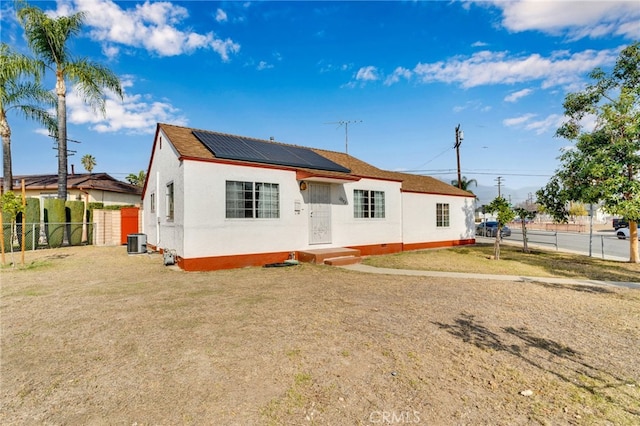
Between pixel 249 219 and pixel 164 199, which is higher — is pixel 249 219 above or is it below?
below

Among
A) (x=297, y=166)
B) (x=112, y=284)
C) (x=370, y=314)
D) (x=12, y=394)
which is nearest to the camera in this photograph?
(x=12, y=394)

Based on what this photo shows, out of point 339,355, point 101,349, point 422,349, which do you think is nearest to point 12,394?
point 101,349

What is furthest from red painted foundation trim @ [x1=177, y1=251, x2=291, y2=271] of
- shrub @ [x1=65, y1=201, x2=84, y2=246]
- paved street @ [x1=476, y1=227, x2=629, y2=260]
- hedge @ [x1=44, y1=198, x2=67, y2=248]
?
paved street @ [x1=476, y1=227, x2=629, y2=260]

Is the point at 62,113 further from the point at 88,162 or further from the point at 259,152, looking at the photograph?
the point at 88,162

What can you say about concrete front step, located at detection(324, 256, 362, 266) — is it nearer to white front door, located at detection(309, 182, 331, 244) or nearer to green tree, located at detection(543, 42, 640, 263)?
white front door, located at detection(309, 182, 331, 244)

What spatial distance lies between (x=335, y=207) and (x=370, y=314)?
8179 mm

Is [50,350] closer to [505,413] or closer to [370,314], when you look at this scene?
[370,314]

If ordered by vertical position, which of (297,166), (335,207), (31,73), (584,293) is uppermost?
(31,73)

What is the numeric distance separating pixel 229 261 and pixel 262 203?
8.40ft

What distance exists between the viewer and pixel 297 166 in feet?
40.9

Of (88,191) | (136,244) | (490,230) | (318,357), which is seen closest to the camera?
(318,357)

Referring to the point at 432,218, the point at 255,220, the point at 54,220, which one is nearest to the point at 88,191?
the point at 54,220

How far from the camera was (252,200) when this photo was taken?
11188mm

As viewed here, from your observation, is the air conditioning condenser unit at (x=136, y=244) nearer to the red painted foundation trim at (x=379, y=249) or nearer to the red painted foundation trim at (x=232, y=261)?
the red painted foundation trim at (x=232, y=261)
